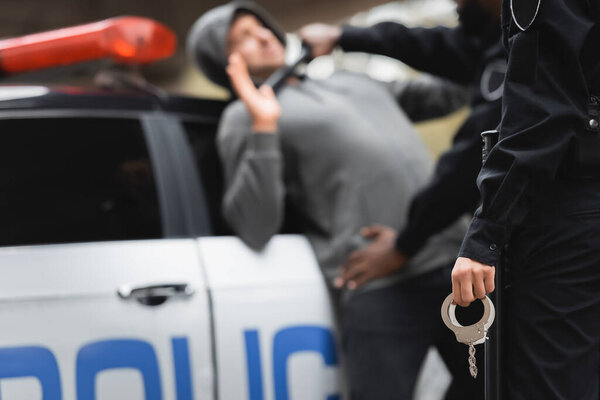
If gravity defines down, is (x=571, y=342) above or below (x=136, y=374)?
above

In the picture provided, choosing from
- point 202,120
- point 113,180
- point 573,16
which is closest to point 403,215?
point 202,120

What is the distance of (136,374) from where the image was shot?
196cm

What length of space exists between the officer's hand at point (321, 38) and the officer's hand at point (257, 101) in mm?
290

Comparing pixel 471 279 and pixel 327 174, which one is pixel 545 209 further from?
pixel 327 174

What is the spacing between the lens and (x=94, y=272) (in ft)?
6.61

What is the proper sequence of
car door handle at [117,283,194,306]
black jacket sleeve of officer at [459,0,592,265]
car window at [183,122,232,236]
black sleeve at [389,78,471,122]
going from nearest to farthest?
1. black jacket sleeve of officer at [459,0,592,265]
2. car door handle at [117,283,194,306]
3. car window at [183,122,232,236]
4. black sleeve at [389,78,471,122]

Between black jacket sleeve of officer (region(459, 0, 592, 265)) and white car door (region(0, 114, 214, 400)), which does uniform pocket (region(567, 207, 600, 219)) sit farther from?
white car door (region(0, 114, 214, 400))

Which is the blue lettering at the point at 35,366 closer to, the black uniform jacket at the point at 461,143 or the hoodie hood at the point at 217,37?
the black uniform jacket at the point at 461,143

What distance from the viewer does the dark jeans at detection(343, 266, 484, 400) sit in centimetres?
220

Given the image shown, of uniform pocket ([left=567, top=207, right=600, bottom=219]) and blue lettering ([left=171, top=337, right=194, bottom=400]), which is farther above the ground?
uniform pocket ([left=567, top=207, right=600, bottom=219])

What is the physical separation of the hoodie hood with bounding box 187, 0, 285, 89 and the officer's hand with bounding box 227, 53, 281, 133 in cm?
25

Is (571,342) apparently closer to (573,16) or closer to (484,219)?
(484,219)

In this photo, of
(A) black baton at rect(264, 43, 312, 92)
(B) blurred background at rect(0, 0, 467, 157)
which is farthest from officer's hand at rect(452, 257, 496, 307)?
(B) blurred background at rect(0, 0, 467, 157)

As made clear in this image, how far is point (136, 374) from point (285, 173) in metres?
0.81
